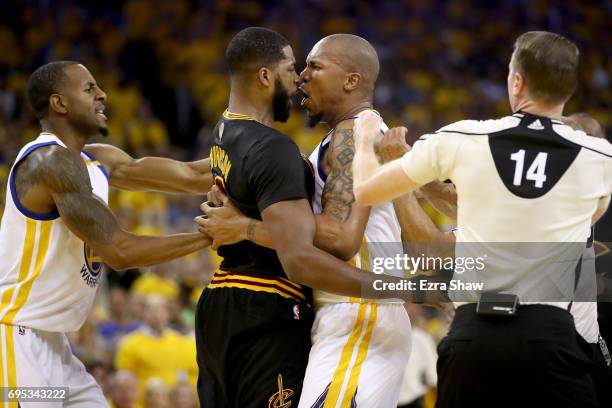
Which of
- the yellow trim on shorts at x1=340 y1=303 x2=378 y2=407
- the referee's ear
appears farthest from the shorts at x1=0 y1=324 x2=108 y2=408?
the referee's ear

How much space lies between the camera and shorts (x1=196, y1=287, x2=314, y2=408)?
4926 millimetres

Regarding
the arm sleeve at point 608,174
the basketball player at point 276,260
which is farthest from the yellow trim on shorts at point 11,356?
the arm sleeve at point 608,174

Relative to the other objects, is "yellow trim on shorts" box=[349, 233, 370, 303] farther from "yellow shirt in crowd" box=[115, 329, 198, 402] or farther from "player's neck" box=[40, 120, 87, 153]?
"yellow shirt in crowd" box=[115, 329, 198, 402]

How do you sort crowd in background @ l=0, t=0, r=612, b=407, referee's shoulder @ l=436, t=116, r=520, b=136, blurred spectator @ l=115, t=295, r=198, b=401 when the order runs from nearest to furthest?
1. referee's shoulder @ l=436, t=116, r=520, b=136
2. blurred spectator @ l=115, t=295, r=198, b=401
3. crowd in background @ l=0, t=0, r=612, b=407

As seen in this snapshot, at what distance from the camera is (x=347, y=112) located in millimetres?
5262

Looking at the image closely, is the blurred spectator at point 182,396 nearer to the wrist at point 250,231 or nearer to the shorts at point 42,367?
the shorts at point 42,367

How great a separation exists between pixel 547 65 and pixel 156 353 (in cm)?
687

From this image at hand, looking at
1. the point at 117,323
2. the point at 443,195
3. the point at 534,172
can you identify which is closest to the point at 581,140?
the point at 534,172

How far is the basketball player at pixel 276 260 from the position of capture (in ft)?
15.7

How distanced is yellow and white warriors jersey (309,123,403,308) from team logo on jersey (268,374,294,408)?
504 mm

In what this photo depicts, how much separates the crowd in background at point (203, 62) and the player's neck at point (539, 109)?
7.47 metres

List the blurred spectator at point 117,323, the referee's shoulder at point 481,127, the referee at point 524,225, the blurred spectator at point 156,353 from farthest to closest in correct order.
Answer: the blurred spectator at point 117,323 < the blurred spectator at point 156,353 < the referee's shoulder at point 481,127 < the referee at point 524,225

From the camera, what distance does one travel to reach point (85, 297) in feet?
18.4

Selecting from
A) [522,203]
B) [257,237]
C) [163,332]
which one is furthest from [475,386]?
[163,332]
